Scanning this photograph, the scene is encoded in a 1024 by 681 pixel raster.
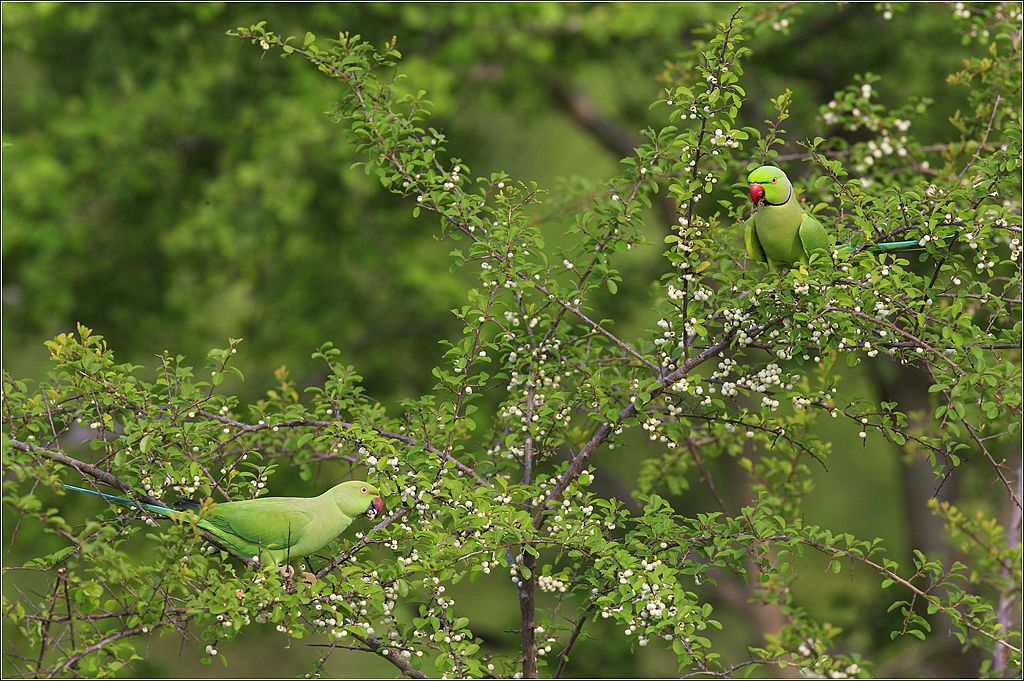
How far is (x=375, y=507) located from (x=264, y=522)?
0.37 m

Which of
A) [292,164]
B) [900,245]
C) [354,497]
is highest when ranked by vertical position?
[292,164]

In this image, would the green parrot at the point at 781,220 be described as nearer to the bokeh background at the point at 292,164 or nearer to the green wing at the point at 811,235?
the green wing at the point at 811,235

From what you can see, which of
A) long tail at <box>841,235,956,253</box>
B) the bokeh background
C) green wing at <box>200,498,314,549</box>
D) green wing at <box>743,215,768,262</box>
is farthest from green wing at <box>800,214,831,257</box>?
the bokeh background

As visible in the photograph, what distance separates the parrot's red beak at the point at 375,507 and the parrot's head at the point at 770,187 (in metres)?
1.59

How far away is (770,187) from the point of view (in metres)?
3.78

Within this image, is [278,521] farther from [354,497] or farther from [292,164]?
[292,164]

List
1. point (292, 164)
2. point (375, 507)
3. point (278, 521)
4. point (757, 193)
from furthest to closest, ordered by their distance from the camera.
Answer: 1. point (292, 164)
2. point (757, 193)
3. point (375, 507)
4. point (278, 521)

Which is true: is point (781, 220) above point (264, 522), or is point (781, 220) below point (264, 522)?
above

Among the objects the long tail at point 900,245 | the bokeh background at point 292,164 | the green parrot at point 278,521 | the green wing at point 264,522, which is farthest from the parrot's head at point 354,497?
the bokeh background at point 292,164

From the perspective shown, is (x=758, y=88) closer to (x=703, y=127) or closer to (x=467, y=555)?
(x=703, y=127)

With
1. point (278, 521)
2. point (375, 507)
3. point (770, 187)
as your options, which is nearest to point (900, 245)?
point (770, 187)

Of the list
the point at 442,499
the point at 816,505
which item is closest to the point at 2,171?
the point at 442,499

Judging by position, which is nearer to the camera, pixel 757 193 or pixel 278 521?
pixel 278 521

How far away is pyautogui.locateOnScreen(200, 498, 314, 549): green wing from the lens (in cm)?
346
